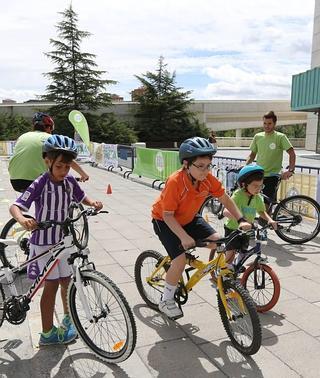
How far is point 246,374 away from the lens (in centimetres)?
286

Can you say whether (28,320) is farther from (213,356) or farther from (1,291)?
(213,356)

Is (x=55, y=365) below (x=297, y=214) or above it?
below

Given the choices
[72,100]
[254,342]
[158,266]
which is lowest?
[254,342]

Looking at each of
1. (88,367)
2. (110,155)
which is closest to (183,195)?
(88,367)

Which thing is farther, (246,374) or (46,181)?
(46,181)

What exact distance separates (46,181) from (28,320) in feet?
4.79

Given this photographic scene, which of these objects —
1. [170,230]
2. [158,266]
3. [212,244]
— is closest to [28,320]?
[158,266]

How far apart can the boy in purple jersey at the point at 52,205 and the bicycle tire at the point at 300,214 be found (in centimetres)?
383

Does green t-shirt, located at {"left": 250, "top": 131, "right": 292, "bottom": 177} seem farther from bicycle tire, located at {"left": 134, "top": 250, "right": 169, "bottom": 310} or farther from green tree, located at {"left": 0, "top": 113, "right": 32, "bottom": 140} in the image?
green tree, located at {"left": 0, "top": 113, "right": 32, "bottom": 140}

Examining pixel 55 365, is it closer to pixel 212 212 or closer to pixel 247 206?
pixel 247 206

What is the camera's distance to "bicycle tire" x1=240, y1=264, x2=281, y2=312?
12.3 feet

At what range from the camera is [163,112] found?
147ft

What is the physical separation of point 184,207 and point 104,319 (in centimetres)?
107

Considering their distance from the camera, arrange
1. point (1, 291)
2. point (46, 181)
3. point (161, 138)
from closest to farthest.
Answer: point (46, 181) → point (1, 291) → point (161, 138)
